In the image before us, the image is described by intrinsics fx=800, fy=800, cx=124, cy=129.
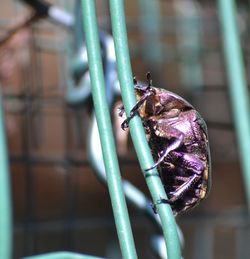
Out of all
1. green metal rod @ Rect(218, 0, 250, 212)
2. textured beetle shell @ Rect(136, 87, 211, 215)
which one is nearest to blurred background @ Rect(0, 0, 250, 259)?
green metal rod @ Rect(218, 0, 250, 212)

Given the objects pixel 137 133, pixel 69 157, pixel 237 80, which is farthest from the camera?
pixel 69 157

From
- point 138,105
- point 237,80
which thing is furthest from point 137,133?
point 237,80

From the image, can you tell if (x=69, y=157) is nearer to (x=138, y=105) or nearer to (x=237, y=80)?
(x=237, y=80)

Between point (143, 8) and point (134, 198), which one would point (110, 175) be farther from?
point (143, 8)

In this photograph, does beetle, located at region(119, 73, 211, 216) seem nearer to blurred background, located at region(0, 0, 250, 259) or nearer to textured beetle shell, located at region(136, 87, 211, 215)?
textured beetle shell, located at region(136, 87, 211, 215)

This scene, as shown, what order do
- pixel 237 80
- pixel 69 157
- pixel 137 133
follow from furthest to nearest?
1. pixel 69 157
2. pixel 237 80
3. pixel 137 133

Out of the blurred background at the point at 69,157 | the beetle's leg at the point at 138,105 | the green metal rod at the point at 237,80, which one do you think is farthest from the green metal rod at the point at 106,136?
Result: the blurred background at the point at 69,157

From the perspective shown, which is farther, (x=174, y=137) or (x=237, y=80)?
(x=237, y=80)
